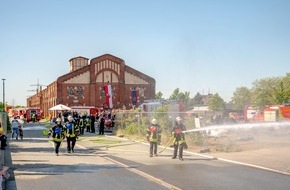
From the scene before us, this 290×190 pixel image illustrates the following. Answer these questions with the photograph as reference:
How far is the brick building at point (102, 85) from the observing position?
66562 millimetres

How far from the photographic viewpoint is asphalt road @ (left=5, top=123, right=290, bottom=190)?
1124cm

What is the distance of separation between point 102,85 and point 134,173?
54.7 meters

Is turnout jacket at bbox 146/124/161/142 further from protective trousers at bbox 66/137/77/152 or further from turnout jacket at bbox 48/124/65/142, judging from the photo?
turnout jacket at bbox 48/124/65/142

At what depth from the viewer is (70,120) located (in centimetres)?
1944

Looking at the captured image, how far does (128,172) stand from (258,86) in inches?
3017

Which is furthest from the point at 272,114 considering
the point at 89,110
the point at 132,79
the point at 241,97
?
the point at 241,97

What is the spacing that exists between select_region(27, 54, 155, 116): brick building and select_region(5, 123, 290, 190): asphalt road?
4823cm

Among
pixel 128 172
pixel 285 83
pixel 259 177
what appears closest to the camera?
pixel 259 177

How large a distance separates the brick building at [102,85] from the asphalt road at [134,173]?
158 ft

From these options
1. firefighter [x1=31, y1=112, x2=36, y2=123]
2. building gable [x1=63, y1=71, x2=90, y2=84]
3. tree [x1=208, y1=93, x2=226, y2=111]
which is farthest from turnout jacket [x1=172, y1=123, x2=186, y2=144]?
tree [x1=208, y1=93, x2=226, y2=111]

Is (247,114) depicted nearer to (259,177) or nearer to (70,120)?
(70,120)

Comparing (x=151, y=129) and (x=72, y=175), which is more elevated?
(x=151, y=129)

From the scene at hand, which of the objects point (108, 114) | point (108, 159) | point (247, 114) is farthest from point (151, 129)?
point (247, 114)

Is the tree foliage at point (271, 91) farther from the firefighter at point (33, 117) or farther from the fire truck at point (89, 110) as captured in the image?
the firefighter at point (33, 117)
